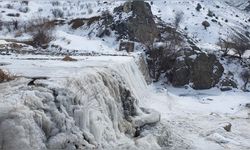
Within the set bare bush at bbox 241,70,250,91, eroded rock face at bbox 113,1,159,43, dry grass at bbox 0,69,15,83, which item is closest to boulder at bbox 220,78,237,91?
bare bush at bbox 241,70,250,91

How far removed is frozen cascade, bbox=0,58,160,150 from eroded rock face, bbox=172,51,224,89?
13.8m

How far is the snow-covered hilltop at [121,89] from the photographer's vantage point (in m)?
7.59

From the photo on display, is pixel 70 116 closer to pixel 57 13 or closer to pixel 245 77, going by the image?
pixel 245 77

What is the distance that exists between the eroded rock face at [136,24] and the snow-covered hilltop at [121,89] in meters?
0.08

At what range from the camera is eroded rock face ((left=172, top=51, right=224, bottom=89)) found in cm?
2566

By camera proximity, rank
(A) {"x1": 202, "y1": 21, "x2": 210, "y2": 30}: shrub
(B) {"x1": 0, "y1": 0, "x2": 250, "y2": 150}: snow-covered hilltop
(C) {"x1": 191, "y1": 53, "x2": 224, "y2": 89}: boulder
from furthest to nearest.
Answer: (A) {"x1": 202, "y1": 21, "x2": 210, "y2": 30}: shrub → (C) {"x1": 191, "y1": 53, "x2": 224, "y2": 89}: boulder → (B) {"x1": 0, "y1": 0, "x2": 250, "y2": 150}: snow-covered hilltop

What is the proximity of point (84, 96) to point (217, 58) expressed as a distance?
70.2 feet

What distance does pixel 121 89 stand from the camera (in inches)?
504

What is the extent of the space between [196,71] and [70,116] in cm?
1889

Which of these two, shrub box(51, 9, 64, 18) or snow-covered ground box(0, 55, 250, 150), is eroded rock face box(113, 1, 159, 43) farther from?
shrub box(51, 9, 64, 18)

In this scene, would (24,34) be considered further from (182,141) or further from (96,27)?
(182,141)

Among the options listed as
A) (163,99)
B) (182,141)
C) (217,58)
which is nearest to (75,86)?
(182,141)

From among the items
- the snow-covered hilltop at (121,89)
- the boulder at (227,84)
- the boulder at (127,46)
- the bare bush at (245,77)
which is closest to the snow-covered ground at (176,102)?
the snow-covered hilltop at (121,89)

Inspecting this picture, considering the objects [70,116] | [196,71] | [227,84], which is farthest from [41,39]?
[70,116]
